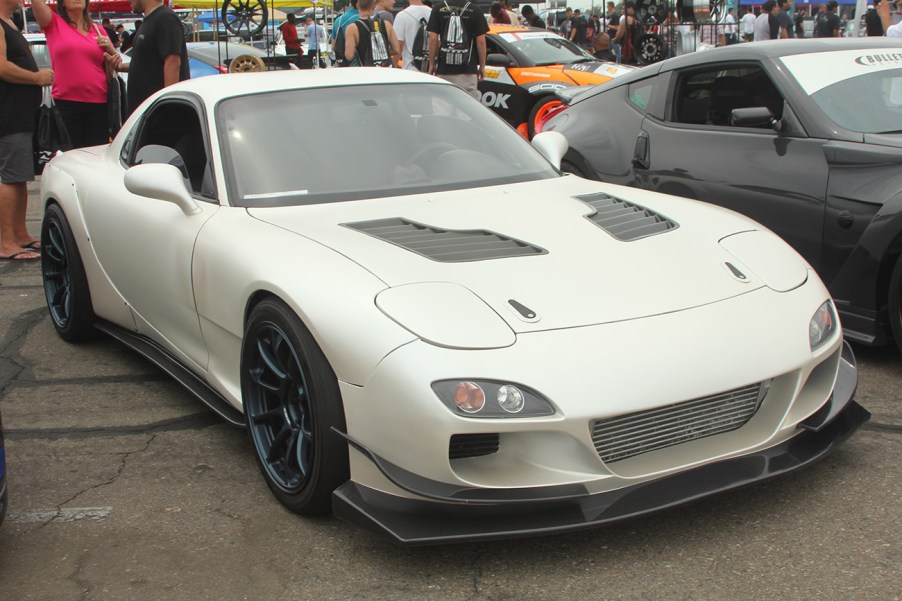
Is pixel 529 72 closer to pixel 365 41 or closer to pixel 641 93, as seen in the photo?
pixel 365 41

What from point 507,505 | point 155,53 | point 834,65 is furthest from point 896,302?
point 155,53

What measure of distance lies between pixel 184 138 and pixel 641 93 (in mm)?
2657

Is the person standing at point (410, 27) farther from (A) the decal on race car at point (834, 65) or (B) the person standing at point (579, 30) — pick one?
(B) the person standing at point (579, 30)

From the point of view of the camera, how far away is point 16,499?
343 cm

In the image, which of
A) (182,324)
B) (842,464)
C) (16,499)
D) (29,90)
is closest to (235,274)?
(182,324)

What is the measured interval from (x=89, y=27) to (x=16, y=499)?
4803 millimetres

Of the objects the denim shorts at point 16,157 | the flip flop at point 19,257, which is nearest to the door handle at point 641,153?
the denim shorts at point 16,157

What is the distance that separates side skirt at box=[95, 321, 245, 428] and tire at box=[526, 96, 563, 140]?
24.0 ft

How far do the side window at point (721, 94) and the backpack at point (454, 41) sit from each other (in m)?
4.89

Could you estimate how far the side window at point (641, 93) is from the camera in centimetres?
582

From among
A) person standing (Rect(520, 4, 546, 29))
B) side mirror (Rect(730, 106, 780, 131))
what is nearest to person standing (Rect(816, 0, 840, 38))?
person standing (Rect(520, 4, 546, 29))

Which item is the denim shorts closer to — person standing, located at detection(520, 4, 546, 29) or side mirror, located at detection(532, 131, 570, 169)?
side mirror, located at detection(532, 131, 570, 169)

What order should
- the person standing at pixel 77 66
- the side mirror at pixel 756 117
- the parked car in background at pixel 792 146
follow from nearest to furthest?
the parked car in background at pixel 792 146 → the side mirror at pixel 756 117 → the person standing at pixel 77 66

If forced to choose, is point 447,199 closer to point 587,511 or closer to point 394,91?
point 394,91
